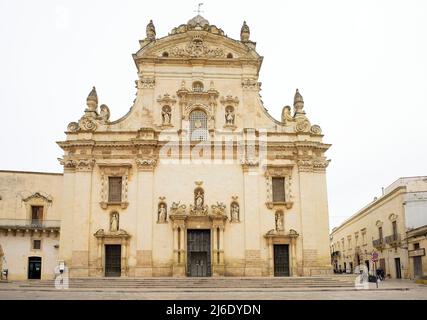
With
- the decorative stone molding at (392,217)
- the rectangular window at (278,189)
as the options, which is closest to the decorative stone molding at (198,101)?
the rectangular window at (278,189)

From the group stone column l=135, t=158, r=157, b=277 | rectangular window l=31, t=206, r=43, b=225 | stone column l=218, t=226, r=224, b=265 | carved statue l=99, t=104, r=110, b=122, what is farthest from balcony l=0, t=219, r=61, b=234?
stone column l=218, t=226, r=224, b=265

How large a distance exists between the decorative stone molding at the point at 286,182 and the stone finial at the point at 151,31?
12.6 m

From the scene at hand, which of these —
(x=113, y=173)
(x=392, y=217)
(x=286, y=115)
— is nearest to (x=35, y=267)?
(x=113, y=173)

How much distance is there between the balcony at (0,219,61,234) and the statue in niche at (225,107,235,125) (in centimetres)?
1793

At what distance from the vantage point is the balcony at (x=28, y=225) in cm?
3781

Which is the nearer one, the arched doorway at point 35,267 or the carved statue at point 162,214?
the carved statue at point 162,214

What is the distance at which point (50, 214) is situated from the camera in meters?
40.0

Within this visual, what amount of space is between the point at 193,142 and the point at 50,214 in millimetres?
16974

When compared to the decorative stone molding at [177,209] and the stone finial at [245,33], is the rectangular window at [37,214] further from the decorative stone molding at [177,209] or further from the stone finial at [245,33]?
the stone finial at [245,33]

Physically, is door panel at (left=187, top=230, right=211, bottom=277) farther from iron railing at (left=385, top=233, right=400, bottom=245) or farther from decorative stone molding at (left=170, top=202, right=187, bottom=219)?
iron railing at (left=385, top=233, right=400, bottom=245)

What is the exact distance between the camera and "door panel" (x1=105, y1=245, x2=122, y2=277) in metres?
29.3

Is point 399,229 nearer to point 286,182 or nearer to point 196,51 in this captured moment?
point 286,182
